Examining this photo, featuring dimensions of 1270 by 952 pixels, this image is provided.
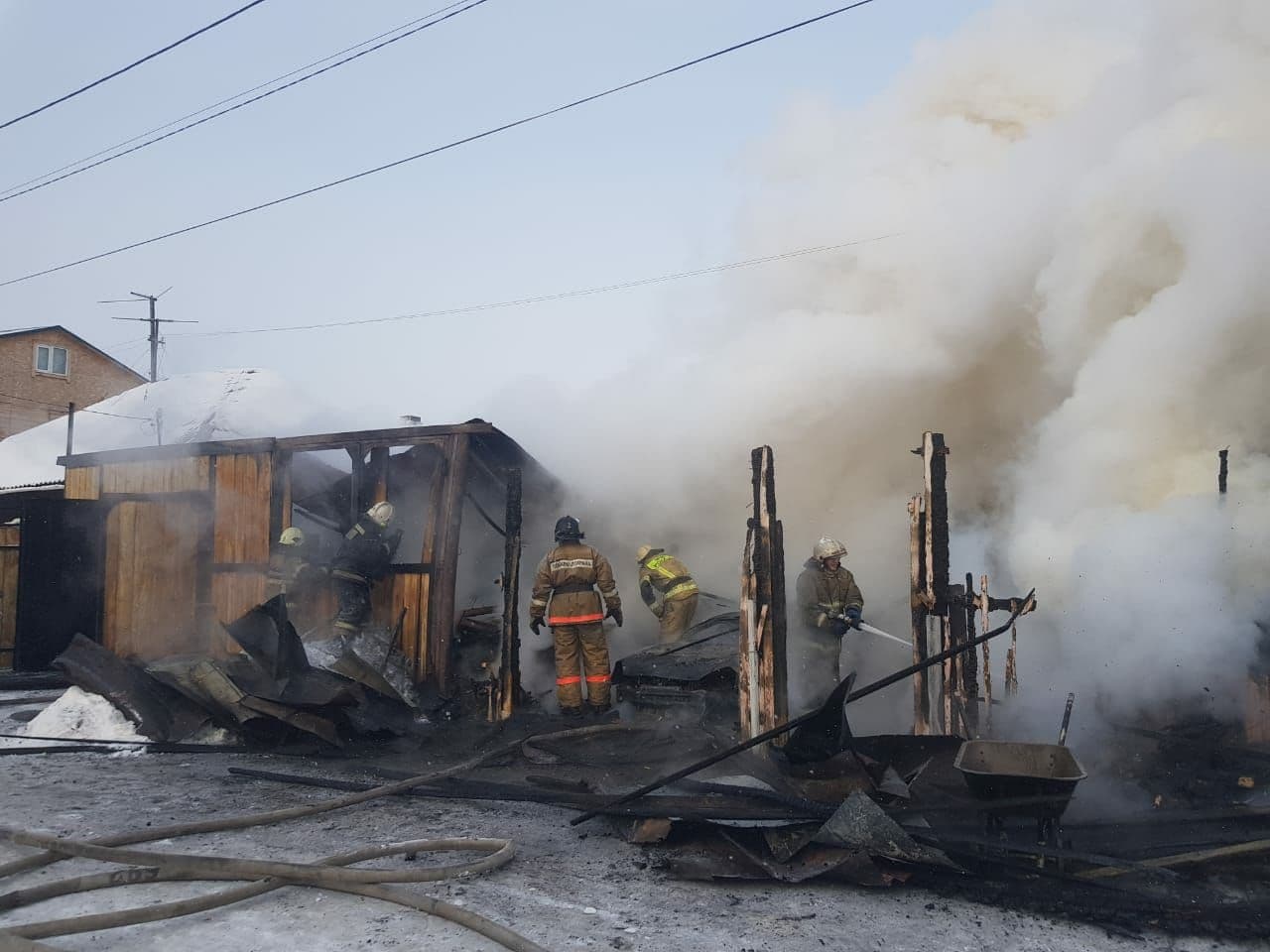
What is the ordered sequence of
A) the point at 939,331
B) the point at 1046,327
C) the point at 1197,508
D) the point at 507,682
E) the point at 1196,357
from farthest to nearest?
the point at 939,331
the point at 1046,327
the point at 1196,357
the point at 507,682
the point at 1197,508

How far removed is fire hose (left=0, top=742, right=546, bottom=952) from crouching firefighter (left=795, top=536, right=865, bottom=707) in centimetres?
504

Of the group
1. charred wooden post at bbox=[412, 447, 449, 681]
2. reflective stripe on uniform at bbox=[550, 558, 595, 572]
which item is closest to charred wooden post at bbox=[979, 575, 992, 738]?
reflective stripe on uniform at bbox=[550, 558, 595, 572]

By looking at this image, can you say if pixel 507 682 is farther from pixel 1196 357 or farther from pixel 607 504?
pixel 1196 357

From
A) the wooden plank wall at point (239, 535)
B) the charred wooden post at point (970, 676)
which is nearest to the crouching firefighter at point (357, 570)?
the wooden plank wall at point (239, 535)

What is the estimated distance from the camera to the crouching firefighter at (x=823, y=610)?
899 cm

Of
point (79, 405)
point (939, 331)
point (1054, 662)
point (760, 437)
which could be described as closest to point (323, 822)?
point (1054, 662)

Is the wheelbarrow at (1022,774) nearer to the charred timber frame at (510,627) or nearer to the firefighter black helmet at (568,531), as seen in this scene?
the firefighter black helmet at (568,531)

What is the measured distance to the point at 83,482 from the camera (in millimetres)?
11539

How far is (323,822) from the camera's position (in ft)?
17.9

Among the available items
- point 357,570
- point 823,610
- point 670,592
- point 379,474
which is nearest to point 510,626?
point 357,570

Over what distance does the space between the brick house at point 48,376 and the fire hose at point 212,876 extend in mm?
32247

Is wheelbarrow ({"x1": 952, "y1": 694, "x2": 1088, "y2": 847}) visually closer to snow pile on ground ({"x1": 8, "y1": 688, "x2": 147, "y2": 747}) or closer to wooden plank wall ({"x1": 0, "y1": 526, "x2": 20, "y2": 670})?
snow pile on ground ({"x1": 8, "y1": 688, "x2": 147, "y2": 747})

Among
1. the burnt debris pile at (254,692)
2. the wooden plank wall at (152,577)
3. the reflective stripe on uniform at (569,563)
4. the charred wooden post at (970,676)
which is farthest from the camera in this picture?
the wooden plank wall at (152,577)

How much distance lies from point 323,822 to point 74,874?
1.37 meters
